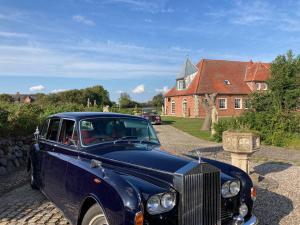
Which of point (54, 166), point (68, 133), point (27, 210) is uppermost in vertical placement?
point (68, 133)

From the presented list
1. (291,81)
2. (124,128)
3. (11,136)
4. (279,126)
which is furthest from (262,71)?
(124,128)

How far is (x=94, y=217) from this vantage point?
3.98 metres

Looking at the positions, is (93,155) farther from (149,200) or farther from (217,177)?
(217,177)

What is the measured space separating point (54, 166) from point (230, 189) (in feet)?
9.42

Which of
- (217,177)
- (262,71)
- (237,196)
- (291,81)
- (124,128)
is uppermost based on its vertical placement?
(262,71)

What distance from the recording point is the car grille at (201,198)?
3705mm

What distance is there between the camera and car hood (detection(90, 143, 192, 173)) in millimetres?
4207

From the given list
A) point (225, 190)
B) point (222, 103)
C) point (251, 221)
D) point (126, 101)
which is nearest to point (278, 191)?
point (251, 221)

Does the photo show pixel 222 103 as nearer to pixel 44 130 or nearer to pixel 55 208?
pixel 44 130

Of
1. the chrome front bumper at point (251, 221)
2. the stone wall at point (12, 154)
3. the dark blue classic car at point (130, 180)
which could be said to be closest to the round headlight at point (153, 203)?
the dark blue classic car at point (130, 180)

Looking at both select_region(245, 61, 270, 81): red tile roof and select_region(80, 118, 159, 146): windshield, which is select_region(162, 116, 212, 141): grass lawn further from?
select_region(245, 61, 270, 81): red tile roof

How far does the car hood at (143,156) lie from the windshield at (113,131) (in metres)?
0.21

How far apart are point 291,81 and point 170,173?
22.6 metres

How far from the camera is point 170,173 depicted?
3.92 metres
